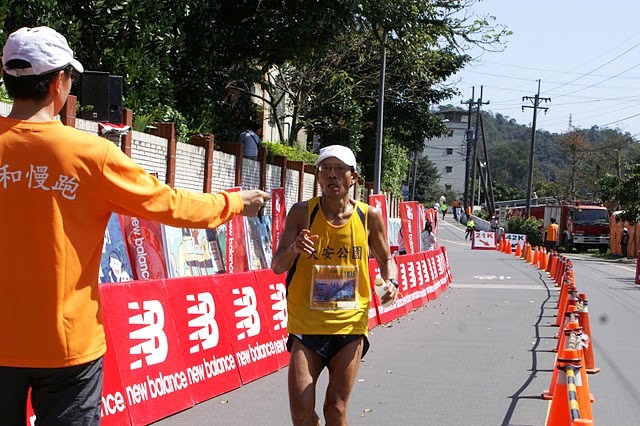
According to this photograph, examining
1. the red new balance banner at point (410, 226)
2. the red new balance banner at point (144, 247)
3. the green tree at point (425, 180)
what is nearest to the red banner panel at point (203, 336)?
the red new balance banner at point (144, 247)

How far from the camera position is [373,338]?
13.5 m

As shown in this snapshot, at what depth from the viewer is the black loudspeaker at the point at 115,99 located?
35.1 feet

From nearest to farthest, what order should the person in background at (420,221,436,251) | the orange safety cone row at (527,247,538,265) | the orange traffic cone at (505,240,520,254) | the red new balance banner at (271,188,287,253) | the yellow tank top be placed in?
the yellow tank top → the red new balance banner at (271,188,287,253) → the person in background at (420,221,436,251) → the orange safety cone row at (527,247,538,265) → the orange traffic cone at (505,240,520,254)

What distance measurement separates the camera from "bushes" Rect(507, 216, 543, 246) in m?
63.0

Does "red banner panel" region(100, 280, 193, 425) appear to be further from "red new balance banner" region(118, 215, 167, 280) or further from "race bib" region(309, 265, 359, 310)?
"red new balance banner" region(118, 215, 167, 280)

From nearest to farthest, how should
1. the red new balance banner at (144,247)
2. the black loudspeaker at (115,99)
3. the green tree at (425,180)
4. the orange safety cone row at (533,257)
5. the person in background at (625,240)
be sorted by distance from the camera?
the black loudspeaker at (115,99), the red new balance banner at (144,247), the orange safety cone row at (533,257), the person in background at (625,240), the green tree at (425,180)

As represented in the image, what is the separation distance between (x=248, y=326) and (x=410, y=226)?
16.4 m

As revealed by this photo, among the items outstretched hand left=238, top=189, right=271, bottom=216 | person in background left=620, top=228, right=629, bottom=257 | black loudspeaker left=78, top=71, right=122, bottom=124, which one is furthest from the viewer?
person in background left=620, top=228, right=629, bottom=257

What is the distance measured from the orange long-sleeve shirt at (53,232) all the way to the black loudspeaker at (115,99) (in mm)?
7306

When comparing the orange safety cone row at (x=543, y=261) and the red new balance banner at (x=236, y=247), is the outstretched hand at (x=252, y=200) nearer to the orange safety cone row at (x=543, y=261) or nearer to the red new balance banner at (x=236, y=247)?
the red new balance banner at (x=236, y=247)

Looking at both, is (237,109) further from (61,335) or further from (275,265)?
(61,335)

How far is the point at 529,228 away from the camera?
65.1 meters

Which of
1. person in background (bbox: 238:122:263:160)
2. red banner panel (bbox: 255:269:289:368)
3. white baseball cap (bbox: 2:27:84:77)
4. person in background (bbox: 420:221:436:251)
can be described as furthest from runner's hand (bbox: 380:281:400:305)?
person in background (bbox: 420:221:436:251)

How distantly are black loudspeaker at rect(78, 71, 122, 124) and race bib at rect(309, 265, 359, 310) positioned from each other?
5.53 m
